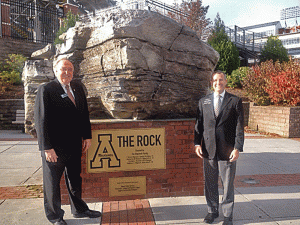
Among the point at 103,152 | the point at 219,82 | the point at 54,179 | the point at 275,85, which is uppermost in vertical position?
the point at 275,85

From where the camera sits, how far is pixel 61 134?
2.94 meters

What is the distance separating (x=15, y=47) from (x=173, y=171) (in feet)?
45.7

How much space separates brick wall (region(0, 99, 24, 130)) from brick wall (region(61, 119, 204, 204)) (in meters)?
8.99

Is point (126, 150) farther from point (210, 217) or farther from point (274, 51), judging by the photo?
point (274, 51)

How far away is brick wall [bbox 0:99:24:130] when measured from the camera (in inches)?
440

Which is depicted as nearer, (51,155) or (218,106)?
(51,155)

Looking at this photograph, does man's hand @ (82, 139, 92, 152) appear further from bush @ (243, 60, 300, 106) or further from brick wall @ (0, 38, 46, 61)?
brick wall @ (0, 38, 46, 61)

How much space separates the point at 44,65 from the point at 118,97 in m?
1.50

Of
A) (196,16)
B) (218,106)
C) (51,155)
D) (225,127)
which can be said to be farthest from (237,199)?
(196,16)

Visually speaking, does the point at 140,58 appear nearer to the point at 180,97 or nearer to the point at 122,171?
the point at 180,97

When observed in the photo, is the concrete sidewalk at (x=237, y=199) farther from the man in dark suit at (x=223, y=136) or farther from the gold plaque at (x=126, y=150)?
the gold plaque at (x=126, y=150)

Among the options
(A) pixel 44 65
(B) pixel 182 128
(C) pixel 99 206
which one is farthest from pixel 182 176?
(A) pixel 44 65

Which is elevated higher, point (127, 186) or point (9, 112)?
point (9, 112)

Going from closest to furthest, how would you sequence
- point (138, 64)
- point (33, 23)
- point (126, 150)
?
point (138, 64)
point (126, 150)
point (33, 23)
